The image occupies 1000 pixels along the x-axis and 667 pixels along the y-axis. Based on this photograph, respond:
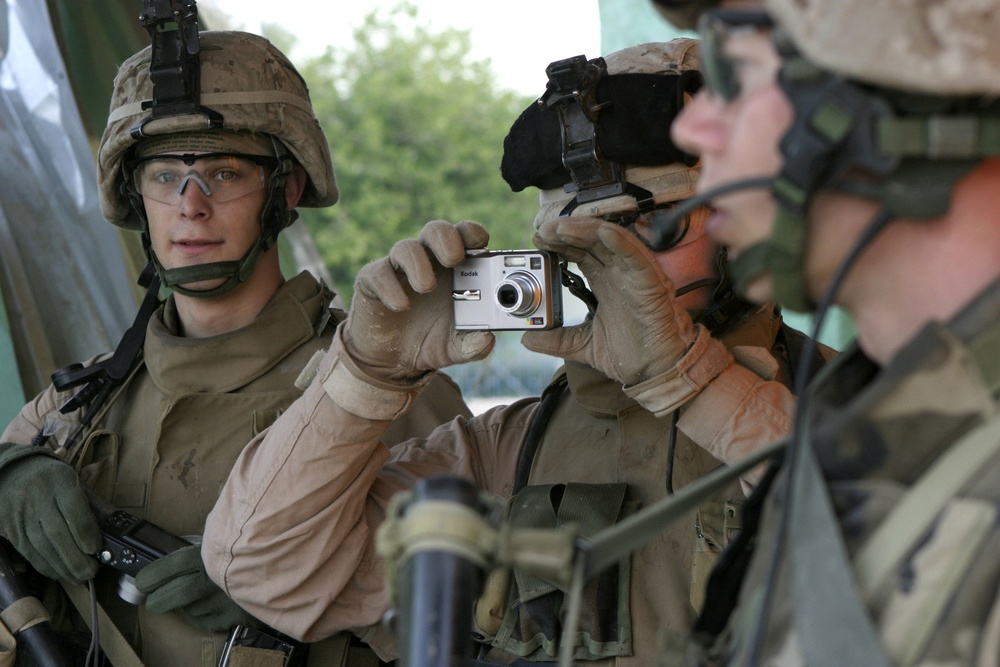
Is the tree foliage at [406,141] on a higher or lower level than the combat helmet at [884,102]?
lower

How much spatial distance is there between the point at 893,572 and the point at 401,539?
465mm

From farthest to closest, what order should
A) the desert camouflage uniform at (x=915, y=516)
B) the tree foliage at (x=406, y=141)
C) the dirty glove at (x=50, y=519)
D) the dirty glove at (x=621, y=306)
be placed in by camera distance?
the tree foliage at (x=406, y=141) → the dirty glove at (x=50, y=519) → the dirty glove at (x=621, y=306) → the desert camouflage uniform at (x=915, y=516)

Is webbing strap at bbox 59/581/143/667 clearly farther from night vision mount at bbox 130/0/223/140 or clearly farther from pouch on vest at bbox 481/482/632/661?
night vision mount at bbox 130/0/223/140

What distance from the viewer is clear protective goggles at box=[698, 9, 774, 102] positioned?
1.15 m

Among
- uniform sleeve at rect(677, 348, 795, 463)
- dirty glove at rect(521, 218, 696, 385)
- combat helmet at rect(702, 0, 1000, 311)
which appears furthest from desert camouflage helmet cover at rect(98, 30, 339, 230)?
combat helmet at rect(702, 0, 1000, 311)

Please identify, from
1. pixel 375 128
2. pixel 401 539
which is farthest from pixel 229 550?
pixel 375 128

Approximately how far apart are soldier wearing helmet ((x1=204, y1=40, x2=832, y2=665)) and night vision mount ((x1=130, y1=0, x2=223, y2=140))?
3.22ft

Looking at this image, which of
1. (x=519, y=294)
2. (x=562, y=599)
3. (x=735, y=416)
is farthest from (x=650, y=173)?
(x=562, y=599)

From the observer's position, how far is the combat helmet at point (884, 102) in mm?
1017

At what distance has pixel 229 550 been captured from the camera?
2.25 metres

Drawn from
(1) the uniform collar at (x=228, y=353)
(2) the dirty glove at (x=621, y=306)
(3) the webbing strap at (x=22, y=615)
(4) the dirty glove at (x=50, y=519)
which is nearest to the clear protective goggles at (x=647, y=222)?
(2) the dirty glove at (x=621, y=306)

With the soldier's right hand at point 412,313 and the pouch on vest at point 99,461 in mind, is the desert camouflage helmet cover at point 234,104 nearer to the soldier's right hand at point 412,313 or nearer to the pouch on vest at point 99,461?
the pouch on vest at point 99,461

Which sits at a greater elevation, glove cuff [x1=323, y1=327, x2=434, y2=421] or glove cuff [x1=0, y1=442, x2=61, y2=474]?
glove cuff [x1=323, y1=327, x2=434, y2=421]

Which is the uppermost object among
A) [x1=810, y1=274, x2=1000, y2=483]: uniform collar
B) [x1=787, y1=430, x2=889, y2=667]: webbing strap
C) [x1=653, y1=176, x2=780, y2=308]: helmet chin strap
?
[x1=653, y1=176, x2=780, y2=308]: helmet chin strap
